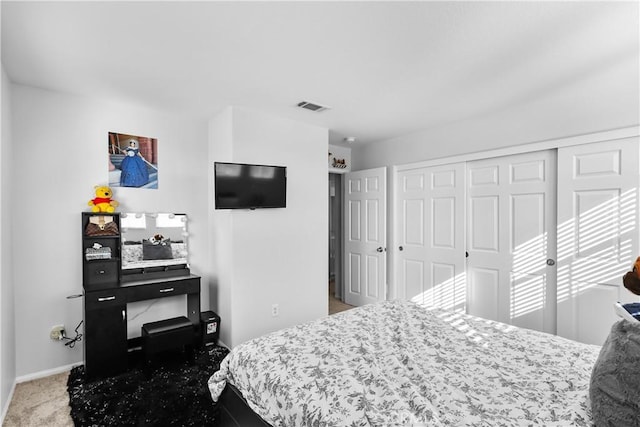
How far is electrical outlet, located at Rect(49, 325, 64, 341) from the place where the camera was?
2.70m

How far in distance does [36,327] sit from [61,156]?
1467mm

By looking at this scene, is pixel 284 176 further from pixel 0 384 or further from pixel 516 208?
pixel 0 384

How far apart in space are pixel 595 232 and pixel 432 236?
155 cm

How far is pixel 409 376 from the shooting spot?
57.7 inches

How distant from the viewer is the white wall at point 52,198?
2602mm

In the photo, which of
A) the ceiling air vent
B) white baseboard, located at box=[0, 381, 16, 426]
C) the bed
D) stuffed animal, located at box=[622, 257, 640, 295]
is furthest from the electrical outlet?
stuffed animal, located at box=[622, 257, 640, 295]

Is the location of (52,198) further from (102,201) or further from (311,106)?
(311,106)

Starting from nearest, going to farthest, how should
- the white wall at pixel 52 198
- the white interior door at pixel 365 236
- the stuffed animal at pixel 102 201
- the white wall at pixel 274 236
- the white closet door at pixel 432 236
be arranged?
the white wall at pixel 52 198 < the stuffed animal at pixel 102 201 < the white wall at pixel 274 236 < the white closet door at pixel 432 236 < the white interior door at pixel 365 236

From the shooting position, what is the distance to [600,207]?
8.64 feet

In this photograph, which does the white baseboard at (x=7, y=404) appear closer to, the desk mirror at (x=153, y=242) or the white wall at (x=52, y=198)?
the white wall at (x=52, y=198)

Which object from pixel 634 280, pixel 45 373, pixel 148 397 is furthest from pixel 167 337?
pixel 634 280

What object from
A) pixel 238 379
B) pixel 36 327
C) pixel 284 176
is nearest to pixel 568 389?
pixel 238 379

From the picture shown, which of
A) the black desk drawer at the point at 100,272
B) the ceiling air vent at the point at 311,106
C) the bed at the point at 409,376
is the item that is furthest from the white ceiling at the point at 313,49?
the bed at the point at 409,376

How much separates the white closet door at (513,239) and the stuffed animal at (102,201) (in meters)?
3.66
